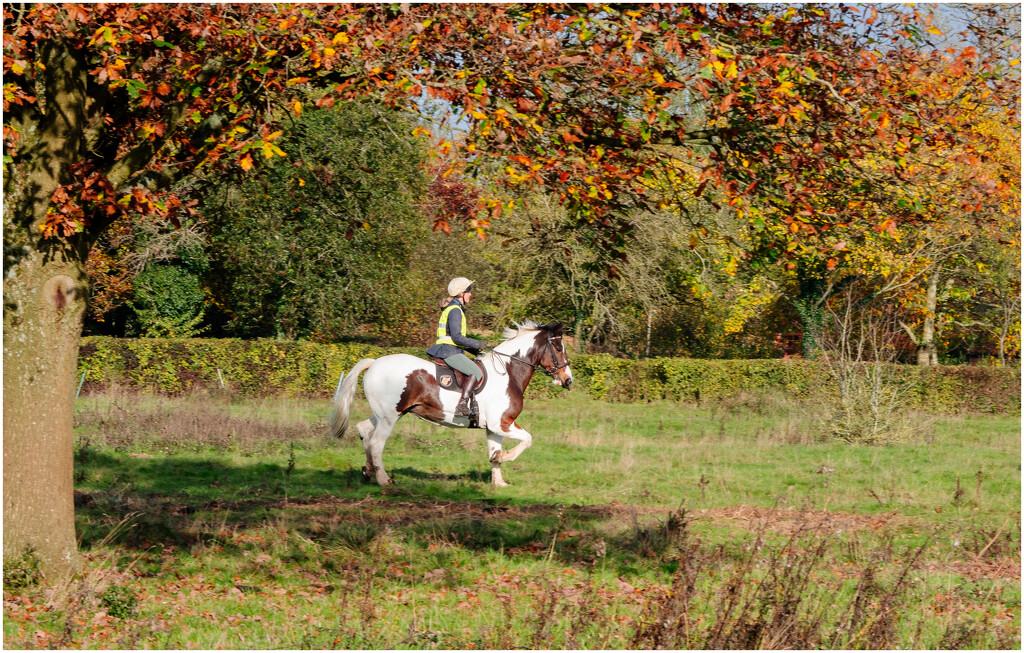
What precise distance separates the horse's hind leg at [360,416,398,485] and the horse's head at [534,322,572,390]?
97.4 inches

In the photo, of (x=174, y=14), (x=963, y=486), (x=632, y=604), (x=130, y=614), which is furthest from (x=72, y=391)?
(x=963, y=486)

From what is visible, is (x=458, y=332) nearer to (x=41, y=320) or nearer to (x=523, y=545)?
(x=523, y=545)

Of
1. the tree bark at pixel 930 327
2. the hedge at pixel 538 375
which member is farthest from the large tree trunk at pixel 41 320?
the tree bark at pixel 930 327

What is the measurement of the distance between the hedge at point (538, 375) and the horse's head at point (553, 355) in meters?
12.4

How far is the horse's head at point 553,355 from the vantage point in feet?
49.2

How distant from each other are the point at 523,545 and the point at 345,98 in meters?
4.91

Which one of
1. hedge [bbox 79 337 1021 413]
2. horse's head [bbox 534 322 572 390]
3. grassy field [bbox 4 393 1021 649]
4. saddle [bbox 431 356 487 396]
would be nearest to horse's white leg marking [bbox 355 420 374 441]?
grassy field [bbox 4 393 1021 649]

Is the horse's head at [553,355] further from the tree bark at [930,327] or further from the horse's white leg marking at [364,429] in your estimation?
the tree bark at [930,327]

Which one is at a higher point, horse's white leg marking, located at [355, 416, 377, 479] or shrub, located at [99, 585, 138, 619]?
horse's white leg marking, located at [355, 416, 377, 479]

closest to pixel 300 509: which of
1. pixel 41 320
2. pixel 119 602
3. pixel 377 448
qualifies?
pixel 377 448

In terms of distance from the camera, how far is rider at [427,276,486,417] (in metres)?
13.8

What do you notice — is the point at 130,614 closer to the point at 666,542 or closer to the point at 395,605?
the point at 395,605

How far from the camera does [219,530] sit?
9727 mm

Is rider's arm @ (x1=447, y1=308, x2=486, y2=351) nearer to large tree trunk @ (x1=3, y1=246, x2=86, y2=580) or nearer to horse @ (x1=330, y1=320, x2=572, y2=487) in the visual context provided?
horse @ (x1=330, y1=320, x2=572, y2=487)
